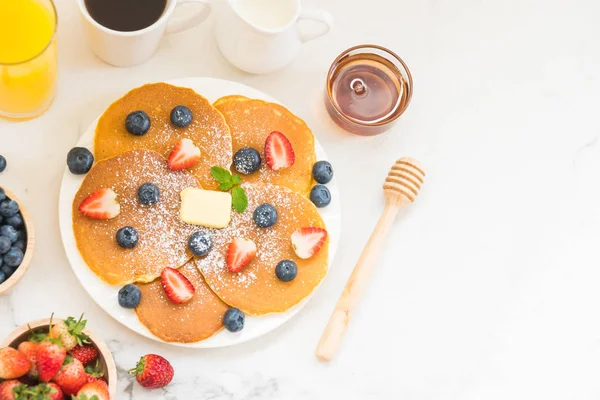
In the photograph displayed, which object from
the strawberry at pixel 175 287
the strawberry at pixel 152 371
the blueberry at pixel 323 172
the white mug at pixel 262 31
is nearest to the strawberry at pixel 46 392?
the strawberry at pixel 152 371

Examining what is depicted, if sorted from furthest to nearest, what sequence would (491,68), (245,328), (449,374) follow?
(491,68), (449,374), (245,328)

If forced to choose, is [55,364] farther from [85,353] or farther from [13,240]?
[13,240]

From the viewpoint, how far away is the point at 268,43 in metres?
1.99

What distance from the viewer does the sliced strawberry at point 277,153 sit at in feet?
6.68

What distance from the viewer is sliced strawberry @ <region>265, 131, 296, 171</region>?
204 cm

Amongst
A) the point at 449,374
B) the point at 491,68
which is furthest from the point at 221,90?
the point at 449,374

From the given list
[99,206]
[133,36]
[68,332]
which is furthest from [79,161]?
[68,332]

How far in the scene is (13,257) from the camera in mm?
1851

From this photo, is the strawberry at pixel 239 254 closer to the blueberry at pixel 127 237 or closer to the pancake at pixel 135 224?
the pancake at pixel 135 224

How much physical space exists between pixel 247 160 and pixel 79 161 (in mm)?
404

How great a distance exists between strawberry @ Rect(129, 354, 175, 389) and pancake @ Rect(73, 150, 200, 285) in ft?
0.62

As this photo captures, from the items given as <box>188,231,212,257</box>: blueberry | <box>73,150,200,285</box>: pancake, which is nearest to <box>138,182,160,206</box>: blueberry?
<box>73,150,200,285</box>: pancake

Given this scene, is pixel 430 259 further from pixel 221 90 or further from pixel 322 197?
pixel 221 90

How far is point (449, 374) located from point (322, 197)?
0.57 m
